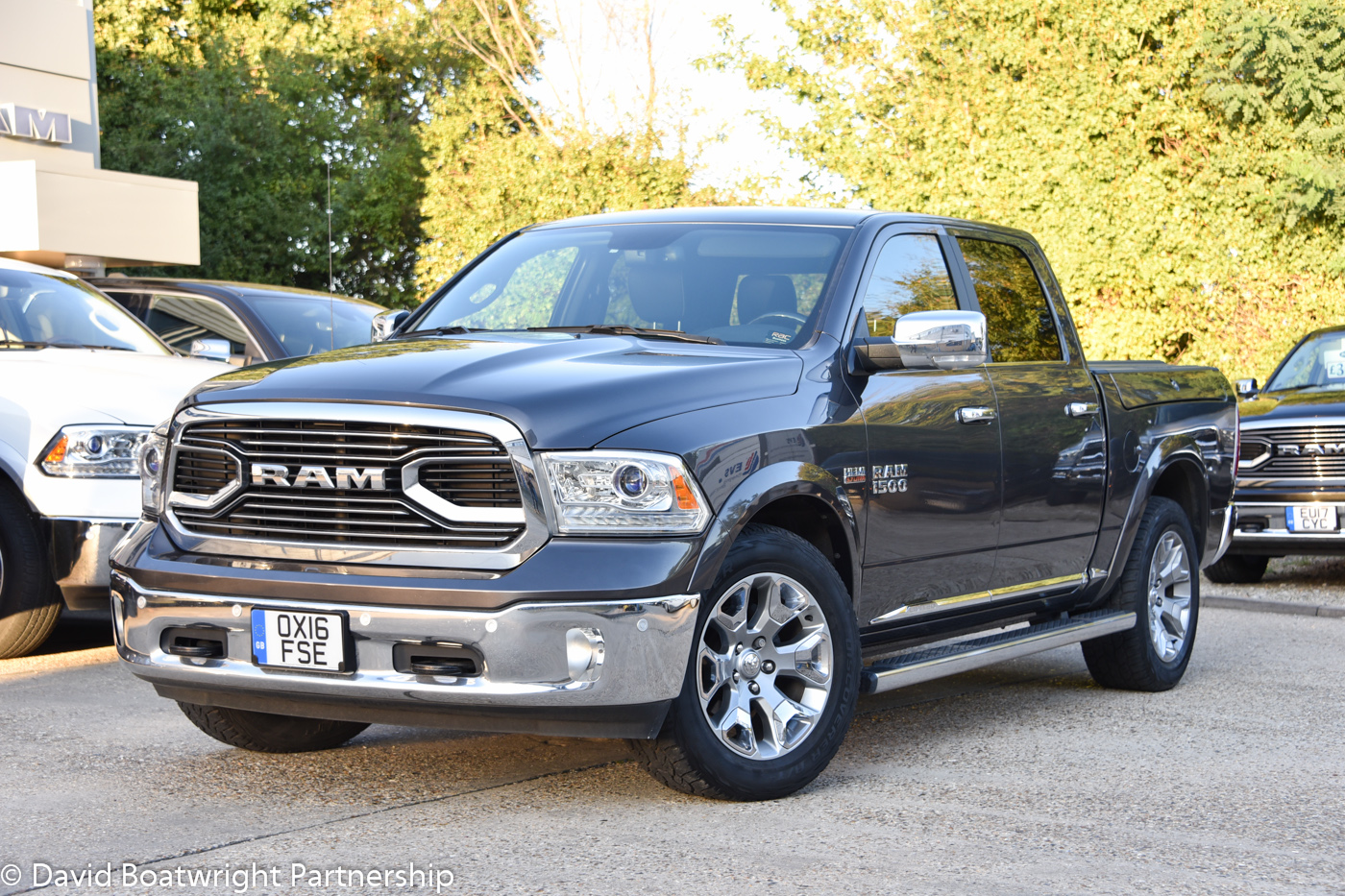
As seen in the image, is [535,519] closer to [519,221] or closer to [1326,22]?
[1326,22]

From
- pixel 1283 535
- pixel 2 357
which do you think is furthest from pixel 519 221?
pixel 2 357

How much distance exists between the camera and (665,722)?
4516 millimetres

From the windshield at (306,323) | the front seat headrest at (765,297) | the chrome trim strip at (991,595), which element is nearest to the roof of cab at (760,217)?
the front seat headrest at (765,297)

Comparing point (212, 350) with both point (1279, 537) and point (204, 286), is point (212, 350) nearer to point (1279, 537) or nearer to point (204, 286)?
point (204, 286)

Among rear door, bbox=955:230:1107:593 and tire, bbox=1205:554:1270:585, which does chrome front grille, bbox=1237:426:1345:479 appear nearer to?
tire, bbox=1205:554:1270:585

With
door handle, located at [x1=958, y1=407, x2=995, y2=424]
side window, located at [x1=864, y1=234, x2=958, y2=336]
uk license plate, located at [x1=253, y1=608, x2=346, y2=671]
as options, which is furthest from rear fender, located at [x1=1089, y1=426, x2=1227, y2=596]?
uk license plate, located at [x1=253, y1=608, x2=346, y2=671]

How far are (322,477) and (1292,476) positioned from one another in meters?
8.34

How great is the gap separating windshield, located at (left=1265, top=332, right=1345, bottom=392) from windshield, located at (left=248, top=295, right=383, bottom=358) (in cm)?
702

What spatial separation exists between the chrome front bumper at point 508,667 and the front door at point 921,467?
1183 mm

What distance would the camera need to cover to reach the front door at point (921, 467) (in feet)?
17.6

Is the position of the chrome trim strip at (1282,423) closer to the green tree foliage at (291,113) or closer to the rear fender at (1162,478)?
the rear fender at (1162,478)

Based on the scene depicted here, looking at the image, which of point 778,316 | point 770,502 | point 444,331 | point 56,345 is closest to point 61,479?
point 56,345

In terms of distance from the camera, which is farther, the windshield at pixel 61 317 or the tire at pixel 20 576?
the windshield at pixel 61 317

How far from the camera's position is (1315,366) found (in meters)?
12.3
